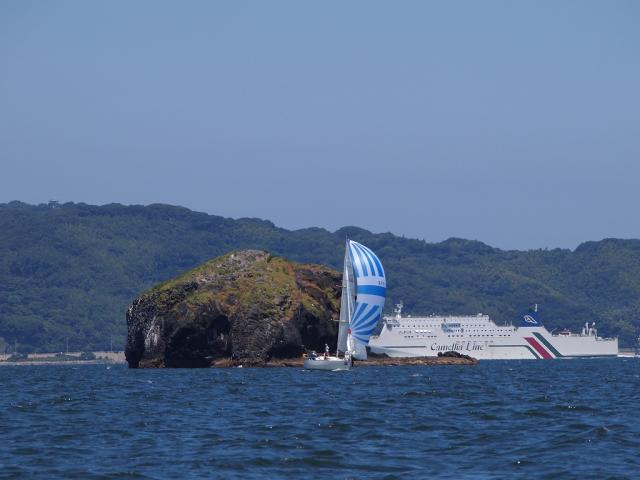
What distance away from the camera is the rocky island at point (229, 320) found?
95562mm

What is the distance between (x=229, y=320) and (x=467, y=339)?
61.6m

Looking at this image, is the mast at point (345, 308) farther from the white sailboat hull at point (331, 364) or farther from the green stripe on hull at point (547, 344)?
the green stripe on hull at point (547, 344)

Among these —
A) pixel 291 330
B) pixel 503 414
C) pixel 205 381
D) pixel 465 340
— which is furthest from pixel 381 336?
pixel 503 414

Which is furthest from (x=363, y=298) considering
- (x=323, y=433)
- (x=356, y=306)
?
(x=323, y=433)

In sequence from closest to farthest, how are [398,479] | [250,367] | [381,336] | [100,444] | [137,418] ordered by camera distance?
1. [398,479]
2. [100,444]
3. [137,418]
4. [250,367]
5. [381,336]

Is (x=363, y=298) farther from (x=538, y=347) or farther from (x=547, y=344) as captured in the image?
(x=547, y=344)

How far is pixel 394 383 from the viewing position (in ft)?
219

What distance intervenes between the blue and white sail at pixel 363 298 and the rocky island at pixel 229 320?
1433cm

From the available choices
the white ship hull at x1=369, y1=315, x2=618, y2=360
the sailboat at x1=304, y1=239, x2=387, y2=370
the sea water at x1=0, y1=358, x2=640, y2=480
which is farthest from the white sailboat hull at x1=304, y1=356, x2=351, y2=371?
the white ship hull at x1=369, y1=315, x2=618, y2=360

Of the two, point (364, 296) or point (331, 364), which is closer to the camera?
point (331, 364)

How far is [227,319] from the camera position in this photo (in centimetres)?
9669

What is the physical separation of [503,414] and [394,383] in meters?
23.4

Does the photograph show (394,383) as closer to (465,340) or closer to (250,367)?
(250,367)

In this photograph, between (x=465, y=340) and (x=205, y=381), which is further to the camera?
(x=465, y=340)
